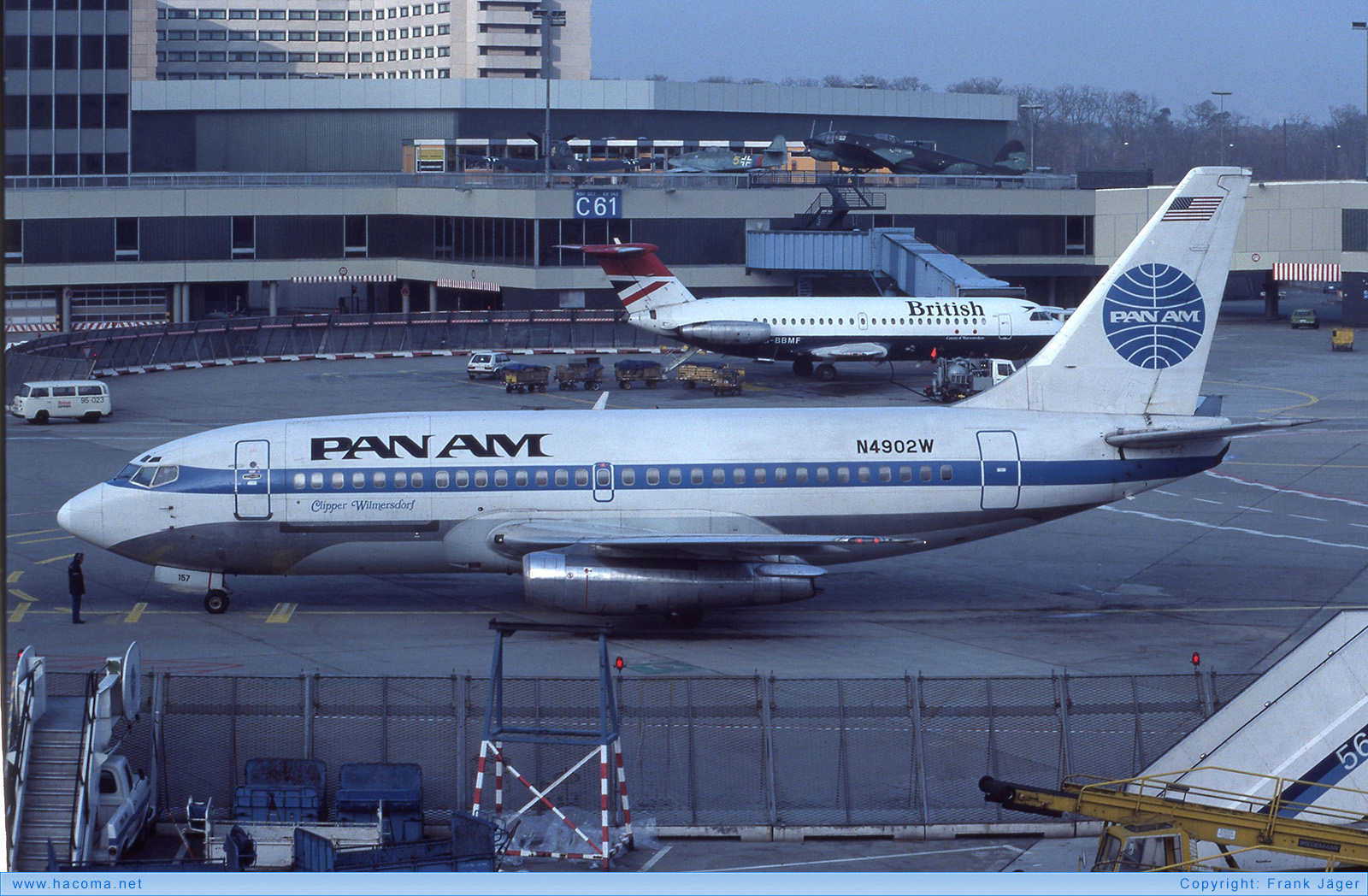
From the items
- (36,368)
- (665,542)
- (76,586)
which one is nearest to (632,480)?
(665,542)

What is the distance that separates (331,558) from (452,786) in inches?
489

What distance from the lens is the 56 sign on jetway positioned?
10356 cm

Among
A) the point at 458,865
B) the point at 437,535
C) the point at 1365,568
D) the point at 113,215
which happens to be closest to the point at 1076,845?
the point at 458,865

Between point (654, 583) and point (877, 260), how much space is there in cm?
6898

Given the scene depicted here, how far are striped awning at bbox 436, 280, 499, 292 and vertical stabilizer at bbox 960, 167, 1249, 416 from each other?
74.5 metres

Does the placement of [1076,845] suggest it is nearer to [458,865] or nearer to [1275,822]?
[1275,822]

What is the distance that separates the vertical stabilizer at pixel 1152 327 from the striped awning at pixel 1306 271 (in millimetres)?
71033

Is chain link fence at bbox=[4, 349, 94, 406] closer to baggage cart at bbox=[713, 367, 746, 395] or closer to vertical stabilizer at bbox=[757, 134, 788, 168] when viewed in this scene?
baggage cart at bbox=[713, 367, 746, 395]

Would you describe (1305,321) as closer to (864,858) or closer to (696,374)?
(696,374)

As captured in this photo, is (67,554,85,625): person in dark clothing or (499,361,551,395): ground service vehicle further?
(499,361,551,395): ground service vehicle

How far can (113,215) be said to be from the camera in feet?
345

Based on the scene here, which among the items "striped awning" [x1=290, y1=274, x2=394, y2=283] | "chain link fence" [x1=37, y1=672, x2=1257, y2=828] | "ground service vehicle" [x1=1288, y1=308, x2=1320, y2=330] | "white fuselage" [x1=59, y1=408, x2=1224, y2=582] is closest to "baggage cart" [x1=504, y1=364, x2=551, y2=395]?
"white fuselage" [x1=59, y1=408, x2=1224, y2=582]

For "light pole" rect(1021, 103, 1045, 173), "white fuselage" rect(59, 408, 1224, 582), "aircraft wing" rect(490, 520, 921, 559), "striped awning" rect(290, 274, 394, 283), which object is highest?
"light pole" rect(1021, 103, 1045, 173)

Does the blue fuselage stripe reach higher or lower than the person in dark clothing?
higher
